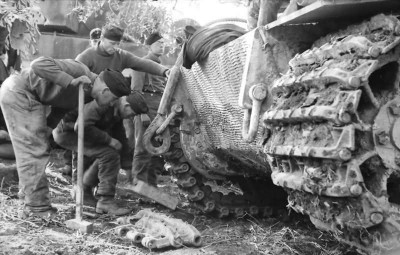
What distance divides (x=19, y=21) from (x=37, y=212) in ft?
10.0

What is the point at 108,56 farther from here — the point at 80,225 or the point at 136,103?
the point at 80,225

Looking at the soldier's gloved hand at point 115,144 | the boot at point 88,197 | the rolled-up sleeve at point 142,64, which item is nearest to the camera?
the soldier's gloved hand at point 115,144

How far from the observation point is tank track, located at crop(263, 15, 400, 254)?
8.32 ft

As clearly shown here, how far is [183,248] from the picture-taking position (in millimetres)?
4352

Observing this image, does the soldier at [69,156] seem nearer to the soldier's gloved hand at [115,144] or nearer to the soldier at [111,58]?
the soldier at [111,58]

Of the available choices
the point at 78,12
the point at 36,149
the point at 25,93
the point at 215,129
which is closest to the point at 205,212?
the point at 215,129

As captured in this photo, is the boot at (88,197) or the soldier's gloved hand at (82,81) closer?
the soldier's gloved hand at (82,81)

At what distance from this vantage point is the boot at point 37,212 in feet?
17.1

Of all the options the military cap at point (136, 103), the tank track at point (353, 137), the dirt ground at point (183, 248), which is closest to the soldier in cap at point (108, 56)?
the military cap at point (136, 103)

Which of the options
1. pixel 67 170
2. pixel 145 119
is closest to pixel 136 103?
pixel 145 119

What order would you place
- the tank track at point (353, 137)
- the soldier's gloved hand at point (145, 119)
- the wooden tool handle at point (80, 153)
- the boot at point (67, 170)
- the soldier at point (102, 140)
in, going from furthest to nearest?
the boot at point (67, 170), the soldier's gloved hand at point (145, 119), the soldier at point (102, 140), the wooden tool handle at point (80, 153), the tank track at point (353, 137)

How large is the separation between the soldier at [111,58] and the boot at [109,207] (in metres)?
1.50

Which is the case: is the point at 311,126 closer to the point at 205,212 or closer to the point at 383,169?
the point at 383,169

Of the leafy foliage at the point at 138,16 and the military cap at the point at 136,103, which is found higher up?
the leafy foliage at the point at 138,16
